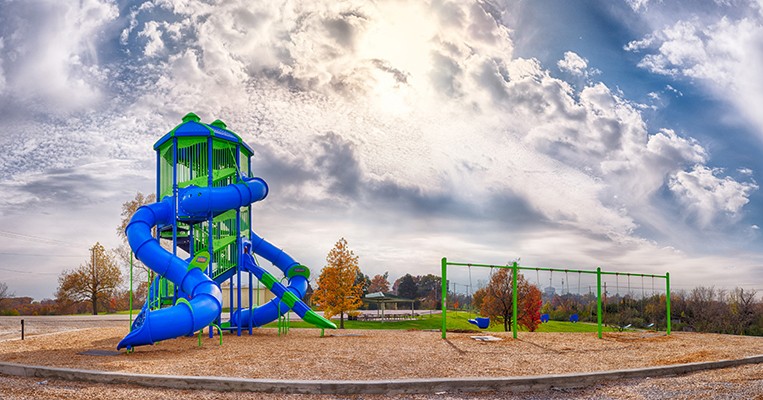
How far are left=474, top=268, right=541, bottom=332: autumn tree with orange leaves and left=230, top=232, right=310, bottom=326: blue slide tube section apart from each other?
11.5m

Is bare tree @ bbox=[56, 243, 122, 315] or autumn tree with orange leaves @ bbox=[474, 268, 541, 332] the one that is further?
bare tree @ bbox=[56, 243, 122, 315]

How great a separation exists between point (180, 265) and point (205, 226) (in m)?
4.24

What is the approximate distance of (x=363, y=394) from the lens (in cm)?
1051

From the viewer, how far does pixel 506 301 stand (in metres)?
34.8

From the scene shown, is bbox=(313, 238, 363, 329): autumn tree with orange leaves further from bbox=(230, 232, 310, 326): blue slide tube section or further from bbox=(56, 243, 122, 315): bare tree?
bbox=(56, 243, 122, 315): bare tree

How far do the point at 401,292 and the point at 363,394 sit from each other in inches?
3470

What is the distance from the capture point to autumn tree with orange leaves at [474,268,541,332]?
34562mm

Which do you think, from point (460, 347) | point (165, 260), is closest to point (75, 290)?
point (165, 260)

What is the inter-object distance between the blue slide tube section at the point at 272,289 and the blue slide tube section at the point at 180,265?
3164mm

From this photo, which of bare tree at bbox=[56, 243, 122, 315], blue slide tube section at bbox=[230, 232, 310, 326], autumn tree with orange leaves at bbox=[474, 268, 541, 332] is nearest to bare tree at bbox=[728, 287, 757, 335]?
autumn tree with orange leaves at bbox=[474, 268, 541, 332]

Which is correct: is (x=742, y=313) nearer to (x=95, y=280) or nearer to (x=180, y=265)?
(x=180, y=265)

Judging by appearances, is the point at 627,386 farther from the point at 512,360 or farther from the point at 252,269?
the point at 252,269

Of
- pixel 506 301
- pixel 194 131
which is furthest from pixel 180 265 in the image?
pixel 506 301

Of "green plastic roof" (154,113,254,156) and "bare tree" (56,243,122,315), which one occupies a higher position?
"green plastic roof" (154,113,254,156)
